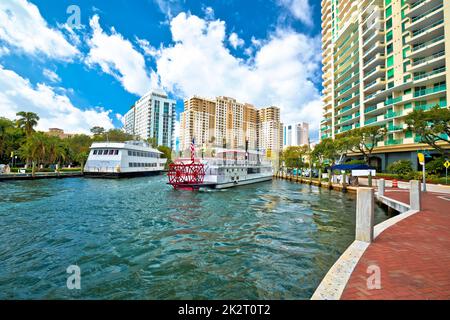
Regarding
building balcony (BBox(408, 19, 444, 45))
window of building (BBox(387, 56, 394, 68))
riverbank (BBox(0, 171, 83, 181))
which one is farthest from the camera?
window of building (BBox(387, 56, 394, 68))

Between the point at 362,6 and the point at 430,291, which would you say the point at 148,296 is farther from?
the point at 362,6

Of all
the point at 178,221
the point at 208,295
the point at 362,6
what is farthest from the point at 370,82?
the point at 208,295

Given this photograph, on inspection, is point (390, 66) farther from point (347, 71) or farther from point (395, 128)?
point (395, 128)

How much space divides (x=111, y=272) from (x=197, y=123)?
89360mm

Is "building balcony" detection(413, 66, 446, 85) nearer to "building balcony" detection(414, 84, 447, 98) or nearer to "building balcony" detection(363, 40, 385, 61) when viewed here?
"building balcony" detection(414, 84, 447, 98)

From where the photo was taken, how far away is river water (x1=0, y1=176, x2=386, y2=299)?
4.72 metres

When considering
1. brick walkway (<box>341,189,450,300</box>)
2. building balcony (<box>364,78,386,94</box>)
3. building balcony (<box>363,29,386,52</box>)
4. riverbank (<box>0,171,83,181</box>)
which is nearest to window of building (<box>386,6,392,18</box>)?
building balcony (<box>363,29,386,52</box>)

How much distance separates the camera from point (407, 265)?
14.1 feet

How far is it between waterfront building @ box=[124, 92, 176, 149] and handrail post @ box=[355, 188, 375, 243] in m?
121

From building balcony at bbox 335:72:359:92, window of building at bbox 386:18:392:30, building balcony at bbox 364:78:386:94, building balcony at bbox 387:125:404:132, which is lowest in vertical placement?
building balcony at bbox 387:125:404:132

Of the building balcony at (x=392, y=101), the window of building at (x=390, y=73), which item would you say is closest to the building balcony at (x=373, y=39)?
the window of building at (x=390, y=73)

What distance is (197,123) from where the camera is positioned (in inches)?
3634

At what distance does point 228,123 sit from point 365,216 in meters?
96.8

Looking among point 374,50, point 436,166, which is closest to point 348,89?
point 374,50
